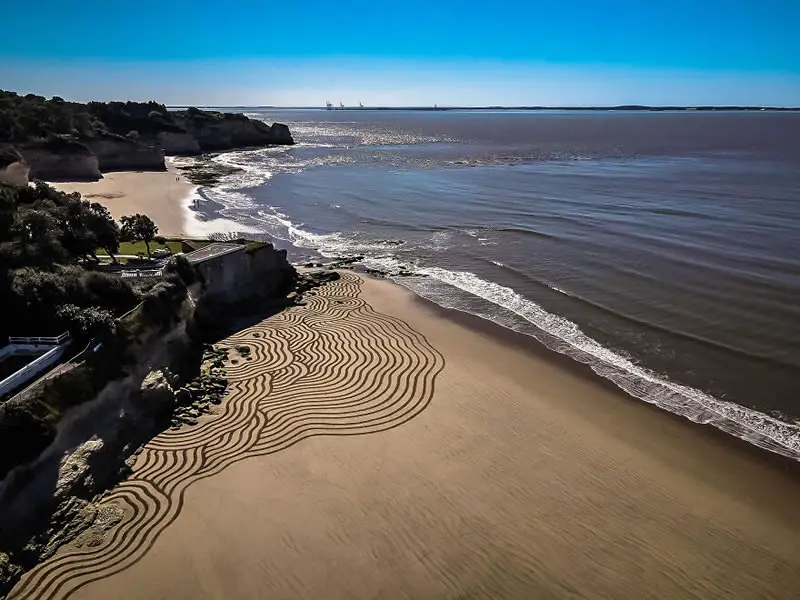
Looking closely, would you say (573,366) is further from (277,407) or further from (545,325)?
(277,407)

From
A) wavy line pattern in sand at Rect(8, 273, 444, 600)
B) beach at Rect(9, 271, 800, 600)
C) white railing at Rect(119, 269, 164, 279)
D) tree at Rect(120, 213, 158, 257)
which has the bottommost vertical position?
beach at Rect(9, 271, 800, 600)

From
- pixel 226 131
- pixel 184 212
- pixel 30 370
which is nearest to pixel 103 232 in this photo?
pixel 30 370

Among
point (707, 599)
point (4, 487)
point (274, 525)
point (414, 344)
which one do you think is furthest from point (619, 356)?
point (4, 487)

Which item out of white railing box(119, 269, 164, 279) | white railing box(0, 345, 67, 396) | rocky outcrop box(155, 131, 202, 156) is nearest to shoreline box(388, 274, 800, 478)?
white railing box(119, 269, 164, 279)

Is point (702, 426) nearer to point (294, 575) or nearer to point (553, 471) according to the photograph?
point (553, 471)

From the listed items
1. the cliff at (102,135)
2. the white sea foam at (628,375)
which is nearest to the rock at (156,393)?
the white sea foam at (628,375)

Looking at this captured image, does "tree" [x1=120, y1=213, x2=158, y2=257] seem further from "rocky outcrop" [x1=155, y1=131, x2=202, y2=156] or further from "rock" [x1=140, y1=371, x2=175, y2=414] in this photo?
"rocky outcrop" [x1=155, y1=131, x2=202, y2=156]
